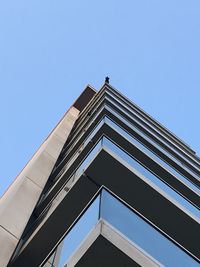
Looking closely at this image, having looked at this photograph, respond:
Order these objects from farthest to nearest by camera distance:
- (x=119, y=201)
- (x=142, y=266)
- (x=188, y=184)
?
(x=188, y=184) < (x=119, y=201) < (x=142, y=266)

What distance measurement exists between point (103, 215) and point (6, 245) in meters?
2.82

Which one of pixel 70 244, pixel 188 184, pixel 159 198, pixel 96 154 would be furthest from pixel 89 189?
pixel 188 184

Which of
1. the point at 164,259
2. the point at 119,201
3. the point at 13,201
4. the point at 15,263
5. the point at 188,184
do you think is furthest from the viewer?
the point at 188,184

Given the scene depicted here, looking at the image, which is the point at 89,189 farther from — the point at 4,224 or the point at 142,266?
the point at 142,266

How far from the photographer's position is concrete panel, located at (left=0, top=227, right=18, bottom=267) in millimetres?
8305

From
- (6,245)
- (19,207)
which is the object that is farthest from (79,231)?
(19,207)

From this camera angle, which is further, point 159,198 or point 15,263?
point 159,198

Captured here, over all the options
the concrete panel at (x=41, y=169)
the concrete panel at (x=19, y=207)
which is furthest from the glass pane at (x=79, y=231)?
the concrete panel at (x=41, y=169)

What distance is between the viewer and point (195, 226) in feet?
31.8

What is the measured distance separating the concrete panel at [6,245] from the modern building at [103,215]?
16 millimetres

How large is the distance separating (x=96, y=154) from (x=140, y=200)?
3.67ft

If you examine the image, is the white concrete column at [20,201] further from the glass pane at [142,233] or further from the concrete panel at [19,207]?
the glass pane at [142,233]

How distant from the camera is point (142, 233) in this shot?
22.7 feet

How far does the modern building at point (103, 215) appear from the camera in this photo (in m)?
5.77
